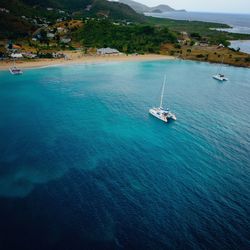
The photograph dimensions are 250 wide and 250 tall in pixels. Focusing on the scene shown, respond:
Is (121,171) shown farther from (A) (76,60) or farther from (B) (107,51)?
(B) (107,51)

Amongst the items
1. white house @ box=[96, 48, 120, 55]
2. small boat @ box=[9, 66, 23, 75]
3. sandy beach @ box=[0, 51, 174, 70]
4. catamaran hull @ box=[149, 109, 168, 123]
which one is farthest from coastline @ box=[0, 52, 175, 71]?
catamaran hull @ box=[149, 109, 168, 123]

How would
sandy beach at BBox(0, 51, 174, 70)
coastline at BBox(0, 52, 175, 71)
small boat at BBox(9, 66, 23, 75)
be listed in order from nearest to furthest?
small boat at BBox(9, 66, 23, 75) < coastline at BBox(0, 52, 175, 71) < sandy beach at BBox(0, 51, 174, 70)

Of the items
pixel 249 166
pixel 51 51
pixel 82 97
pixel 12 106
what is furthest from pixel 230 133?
pixel 51 51

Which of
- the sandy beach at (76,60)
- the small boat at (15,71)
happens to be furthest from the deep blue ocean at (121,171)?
the sandy beach at (76,60)

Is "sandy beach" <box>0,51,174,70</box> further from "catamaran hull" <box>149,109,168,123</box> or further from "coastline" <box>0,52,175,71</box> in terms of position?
"catamaran hull" <box>149,109,168,123</box>

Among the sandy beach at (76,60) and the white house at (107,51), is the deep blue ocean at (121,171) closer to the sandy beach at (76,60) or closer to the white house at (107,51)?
the sandy beach at (76,60)

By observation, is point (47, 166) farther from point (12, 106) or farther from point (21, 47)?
point (21, 47)

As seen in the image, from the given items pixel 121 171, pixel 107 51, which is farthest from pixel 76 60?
pixel 121 171
